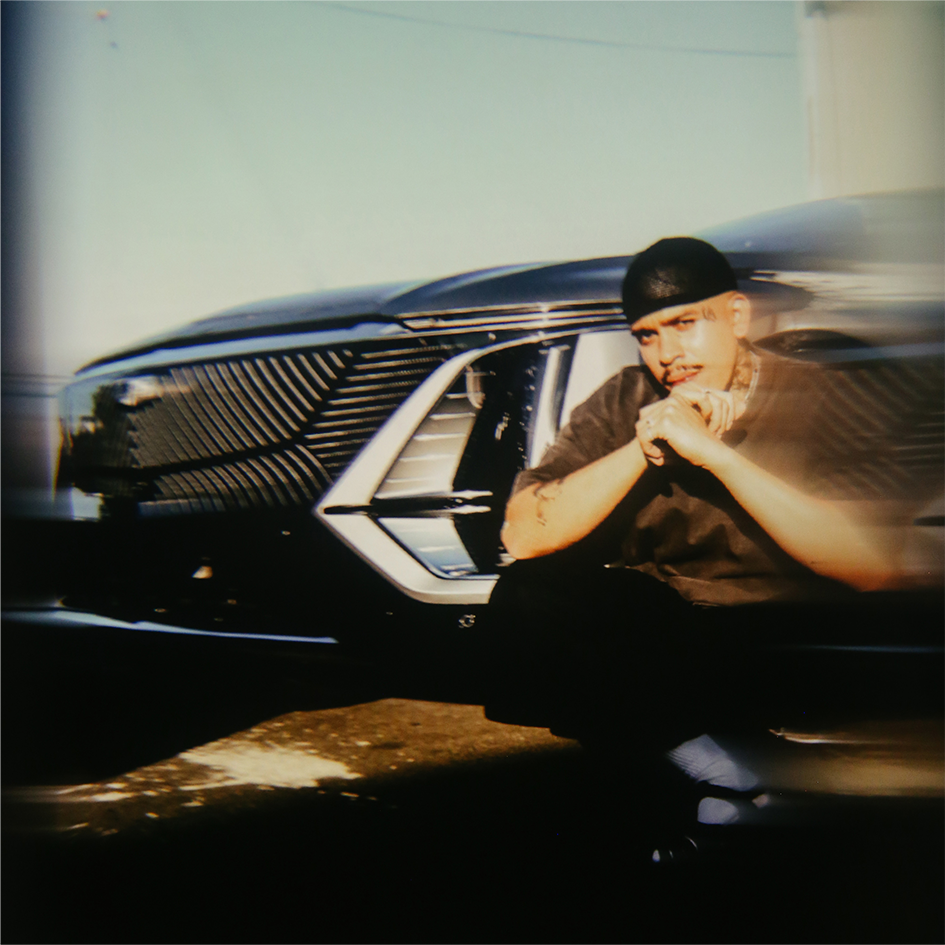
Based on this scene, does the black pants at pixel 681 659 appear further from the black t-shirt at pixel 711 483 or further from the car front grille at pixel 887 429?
the car front grille at pixel 887 429

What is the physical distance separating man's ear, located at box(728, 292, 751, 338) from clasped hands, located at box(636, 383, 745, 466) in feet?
0.39

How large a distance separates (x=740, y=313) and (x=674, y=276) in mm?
137

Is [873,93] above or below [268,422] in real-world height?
above

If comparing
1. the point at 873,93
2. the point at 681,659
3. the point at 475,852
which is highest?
the point at 873,93

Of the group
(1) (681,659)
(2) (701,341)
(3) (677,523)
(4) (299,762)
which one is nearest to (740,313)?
(2) (701,341)

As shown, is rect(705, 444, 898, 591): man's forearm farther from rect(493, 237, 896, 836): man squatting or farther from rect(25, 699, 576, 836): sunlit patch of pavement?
rect(25, 699, 576, 836): sunlit patch of pavement

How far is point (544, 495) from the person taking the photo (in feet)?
5.74

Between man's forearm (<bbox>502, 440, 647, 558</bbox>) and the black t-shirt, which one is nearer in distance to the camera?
the black t-shirt

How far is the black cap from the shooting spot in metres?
1.71

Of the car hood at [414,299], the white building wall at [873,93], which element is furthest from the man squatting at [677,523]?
the white building wall at [873,93]

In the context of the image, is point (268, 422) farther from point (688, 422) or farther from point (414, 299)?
point (688, 422)

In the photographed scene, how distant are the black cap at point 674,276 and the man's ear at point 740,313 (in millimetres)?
21

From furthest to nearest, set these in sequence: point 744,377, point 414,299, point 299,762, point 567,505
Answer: point 299,762
point 414,299
point 567,505
point 744,377

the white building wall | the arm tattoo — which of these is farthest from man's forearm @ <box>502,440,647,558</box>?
the white building wall
